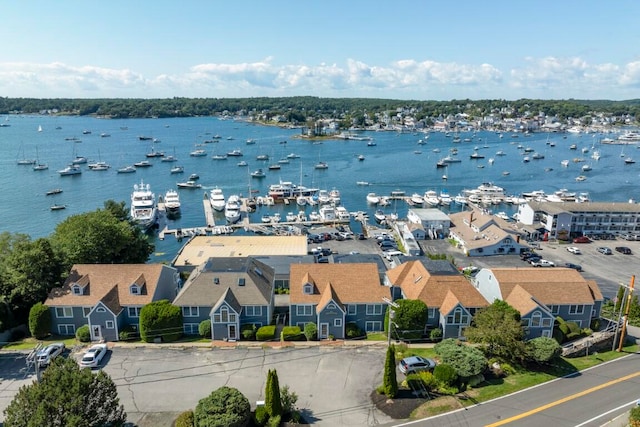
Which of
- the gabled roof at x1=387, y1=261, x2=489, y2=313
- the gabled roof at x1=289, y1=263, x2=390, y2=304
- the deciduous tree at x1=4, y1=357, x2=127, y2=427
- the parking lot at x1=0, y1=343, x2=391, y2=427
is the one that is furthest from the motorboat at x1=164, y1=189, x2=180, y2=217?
the deciduous tree at x1=4, y1=357, x2=127, y2=427

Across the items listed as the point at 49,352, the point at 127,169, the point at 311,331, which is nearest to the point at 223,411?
the point at 311,331

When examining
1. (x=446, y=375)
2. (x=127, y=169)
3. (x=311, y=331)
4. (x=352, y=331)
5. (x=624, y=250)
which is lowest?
(x=624, y=250)

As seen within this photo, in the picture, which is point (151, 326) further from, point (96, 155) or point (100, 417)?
point (96, 155)

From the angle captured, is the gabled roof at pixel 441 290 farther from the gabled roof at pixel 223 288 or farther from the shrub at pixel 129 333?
the shrub at pixel 129 333

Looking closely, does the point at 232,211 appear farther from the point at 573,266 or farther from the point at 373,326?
the point at 573,266

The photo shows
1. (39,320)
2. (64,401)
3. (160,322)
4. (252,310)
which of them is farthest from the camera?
(252,310)

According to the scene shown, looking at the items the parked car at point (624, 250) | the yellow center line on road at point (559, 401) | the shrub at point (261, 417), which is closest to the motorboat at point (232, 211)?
the shrub at point (261, 417)

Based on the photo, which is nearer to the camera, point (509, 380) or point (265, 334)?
point (509, 380)

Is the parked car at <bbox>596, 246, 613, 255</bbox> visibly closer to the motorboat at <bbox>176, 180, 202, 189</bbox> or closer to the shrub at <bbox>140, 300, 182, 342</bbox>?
the shrub at <bbox>140, 300, 182, 342</bbox>
